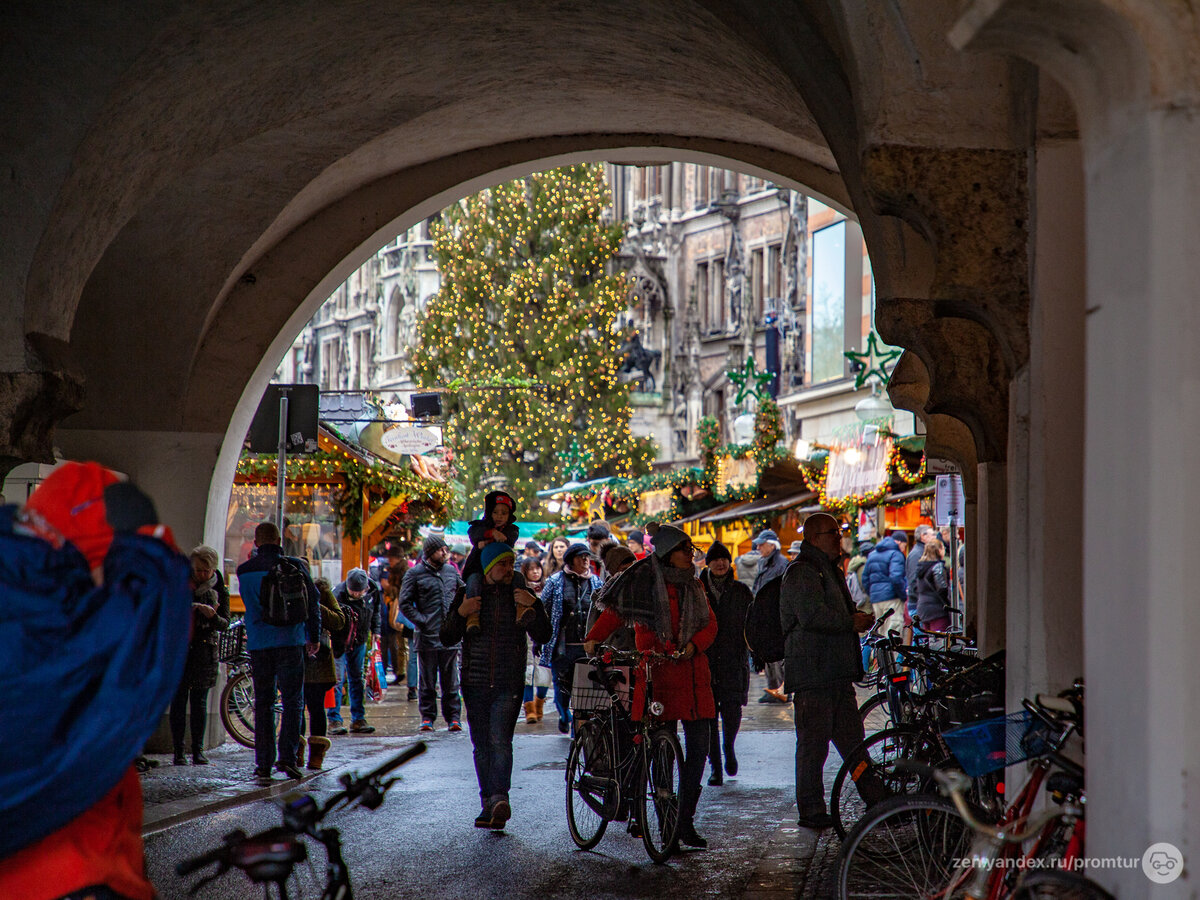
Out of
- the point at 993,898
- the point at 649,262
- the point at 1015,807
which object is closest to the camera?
the point at 993,898

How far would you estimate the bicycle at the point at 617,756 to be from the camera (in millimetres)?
8453

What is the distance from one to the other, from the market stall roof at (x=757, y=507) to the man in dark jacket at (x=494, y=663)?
2069 cm

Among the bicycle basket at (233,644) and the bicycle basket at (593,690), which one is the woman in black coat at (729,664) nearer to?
the bicycle basket at (593,690)

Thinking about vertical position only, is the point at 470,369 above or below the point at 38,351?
above

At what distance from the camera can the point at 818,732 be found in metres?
9.13

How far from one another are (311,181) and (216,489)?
3057 millimetres

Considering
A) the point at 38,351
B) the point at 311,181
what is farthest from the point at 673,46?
the point at 38,351

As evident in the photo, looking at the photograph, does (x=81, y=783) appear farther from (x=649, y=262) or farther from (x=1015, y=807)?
(x=649, y=262)

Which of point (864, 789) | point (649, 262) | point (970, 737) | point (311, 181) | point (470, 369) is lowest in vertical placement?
point (864, 789)

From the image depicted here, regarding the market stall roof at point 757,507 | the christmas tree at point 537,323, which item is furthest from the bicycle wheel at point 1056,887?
the christmas tree at point 537,323

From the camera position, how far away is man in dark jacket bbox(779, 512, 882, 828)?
915 cm

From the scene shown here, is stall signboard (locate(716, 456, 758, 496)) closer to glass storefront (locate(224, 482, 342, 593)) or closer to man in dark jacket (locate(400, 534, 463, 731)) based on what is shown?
glass storefront (locate(224, 482, 342, 593))

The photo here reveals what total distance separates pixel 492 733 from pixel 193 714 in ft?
13.8

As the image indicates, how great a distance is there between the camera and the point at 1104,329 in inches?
168
